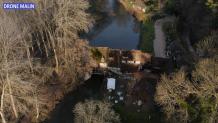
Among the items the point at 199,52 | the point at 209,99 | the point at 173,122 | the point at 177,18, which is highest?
the point at 177,18

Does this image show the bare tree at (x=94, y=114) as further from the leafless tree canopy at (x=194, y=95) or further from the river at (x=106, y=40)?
the river at (x=106, y=40)

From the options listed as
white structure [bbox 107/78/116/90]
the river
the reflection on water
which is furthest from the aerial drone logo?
the reflection on water

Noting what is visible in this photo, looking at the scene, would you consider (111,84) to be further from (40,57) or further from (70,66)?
(40,57)

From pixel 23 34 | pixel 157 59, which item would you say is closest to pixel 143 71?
pixel 157 59

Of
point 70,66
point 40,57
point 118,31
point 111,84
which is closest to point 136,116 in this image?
point 111,84

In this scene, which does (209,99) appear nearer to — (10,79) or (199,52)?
(199,52)

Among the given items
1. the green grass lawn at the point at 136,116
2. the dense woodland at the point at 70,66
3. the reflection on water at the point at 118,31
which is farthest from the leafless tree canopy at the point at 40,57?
the reflection on water at the point at 118,31
